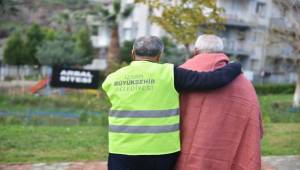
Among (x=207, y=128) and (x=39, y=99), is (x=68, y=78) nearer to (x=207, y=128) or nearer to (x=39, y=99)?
(x=39, y=99)

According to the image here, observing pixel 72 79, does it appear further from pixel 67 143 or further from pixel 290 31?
pixel 67 143

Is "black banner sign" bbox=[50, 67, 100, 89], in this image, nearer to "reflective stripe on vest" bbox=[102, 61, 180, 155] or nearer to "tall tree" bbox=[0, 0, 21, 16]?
"tall tree" bbox=[0, 0, 21, 16]

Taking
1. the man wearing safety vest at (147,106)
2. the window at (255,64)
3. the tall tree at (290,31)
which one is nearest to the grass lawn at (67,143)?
the man wearing safety vest at (147,106)

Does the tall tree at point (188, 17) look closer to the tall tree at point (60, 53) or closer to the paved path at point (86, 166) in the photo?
the paved path at point (86, 166)

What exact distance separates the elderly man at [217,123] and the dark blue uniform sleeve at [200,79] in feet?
0.29

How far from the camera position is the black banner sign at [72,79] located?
2216 centimetres

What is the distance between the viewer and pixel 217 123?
391cm

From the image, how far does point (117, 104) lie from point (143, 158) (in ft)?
1.37

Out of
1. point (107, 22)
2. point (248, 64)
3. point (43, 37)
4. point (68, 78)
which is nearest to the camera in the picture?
point (68, 78)

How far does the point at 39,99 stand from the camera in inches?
914

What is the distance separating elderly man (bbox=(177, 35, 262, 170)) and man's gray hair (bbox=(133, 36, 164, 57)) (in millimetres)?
251

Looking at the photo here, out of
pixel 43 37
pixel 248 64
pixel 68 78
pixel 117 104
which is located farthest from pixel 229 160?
pixel 248 64

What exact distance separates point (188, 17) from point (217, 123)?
15971 mm

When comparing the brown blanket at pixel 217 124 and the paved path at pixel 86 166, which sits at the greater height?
the brown blanket at pixel 217 124
